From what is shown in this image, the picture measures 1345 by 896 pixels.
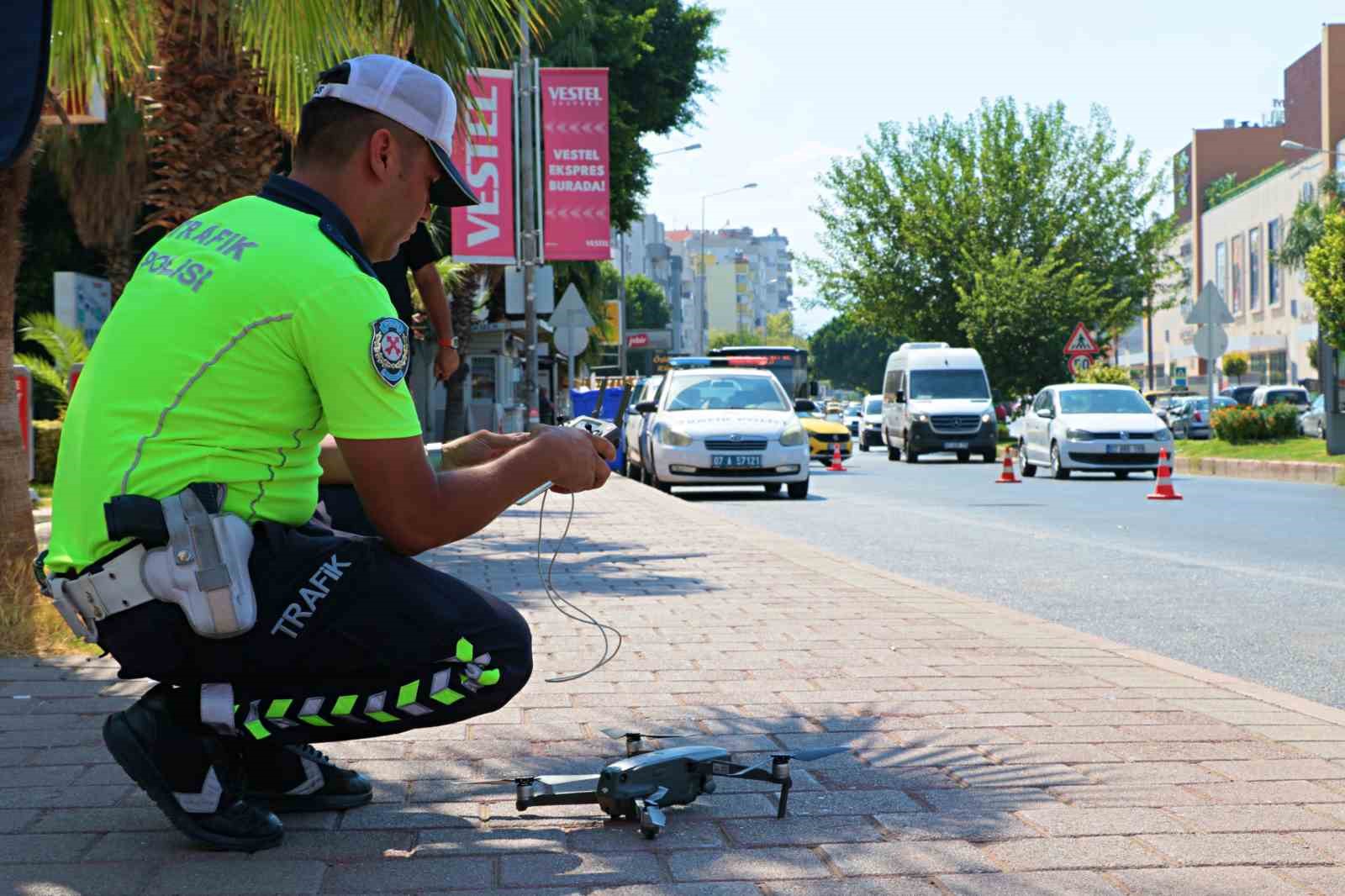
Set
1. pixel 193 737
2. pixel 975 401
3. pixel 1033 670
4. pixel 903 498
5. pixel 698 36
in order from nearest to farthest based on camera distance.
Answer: pixel 193 737
pixel 1033 670
pixel 903 498
pixel 975 401
pixel 698 36

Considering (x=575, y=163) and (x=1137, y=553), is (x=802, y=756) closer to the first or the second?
(x=1137, y=553)

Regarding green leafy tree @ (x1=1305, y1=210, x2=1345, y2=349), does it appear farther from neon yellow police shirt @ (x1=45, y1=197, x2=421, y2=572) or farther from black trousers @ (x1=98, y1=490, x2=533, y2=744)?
neon yellow police shirt @ (x1=45, y1=197, x2=421, y2=572)

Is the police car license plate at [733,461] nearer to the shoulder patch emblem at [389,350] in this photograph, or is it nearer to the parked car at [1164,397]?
the shoulder patch emblem at [389,350]

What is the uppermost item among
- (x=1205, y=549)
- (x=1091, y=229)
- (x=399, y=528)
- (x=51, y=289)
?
(x=1091, y=229)

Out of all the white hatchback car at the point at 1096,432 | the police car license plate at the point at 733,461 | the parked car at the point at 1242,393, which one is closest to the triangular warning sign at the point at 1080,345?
the white hatchback car at the point at 1096,432

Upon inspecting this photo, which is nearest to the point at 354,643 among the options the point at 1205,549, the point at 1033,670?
the point at 1033,670

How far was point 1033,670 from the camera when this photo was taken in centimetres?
591

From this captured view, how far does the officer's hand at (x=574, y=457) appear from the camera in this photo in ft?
11.5

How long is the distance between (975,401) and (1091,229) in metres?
24.3

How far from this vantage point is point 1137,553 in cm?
1222

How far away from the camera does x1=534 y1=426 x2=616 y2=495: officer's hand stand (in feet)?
11.5

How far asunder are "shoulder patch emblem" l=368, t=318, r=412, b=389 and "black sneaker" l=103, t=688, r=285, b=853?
897mm

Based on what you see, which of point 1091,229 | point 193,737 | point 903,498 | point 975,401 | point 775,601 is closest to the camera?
point 193,737

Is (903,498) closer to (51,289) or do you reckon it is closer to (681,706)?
(681,706)
